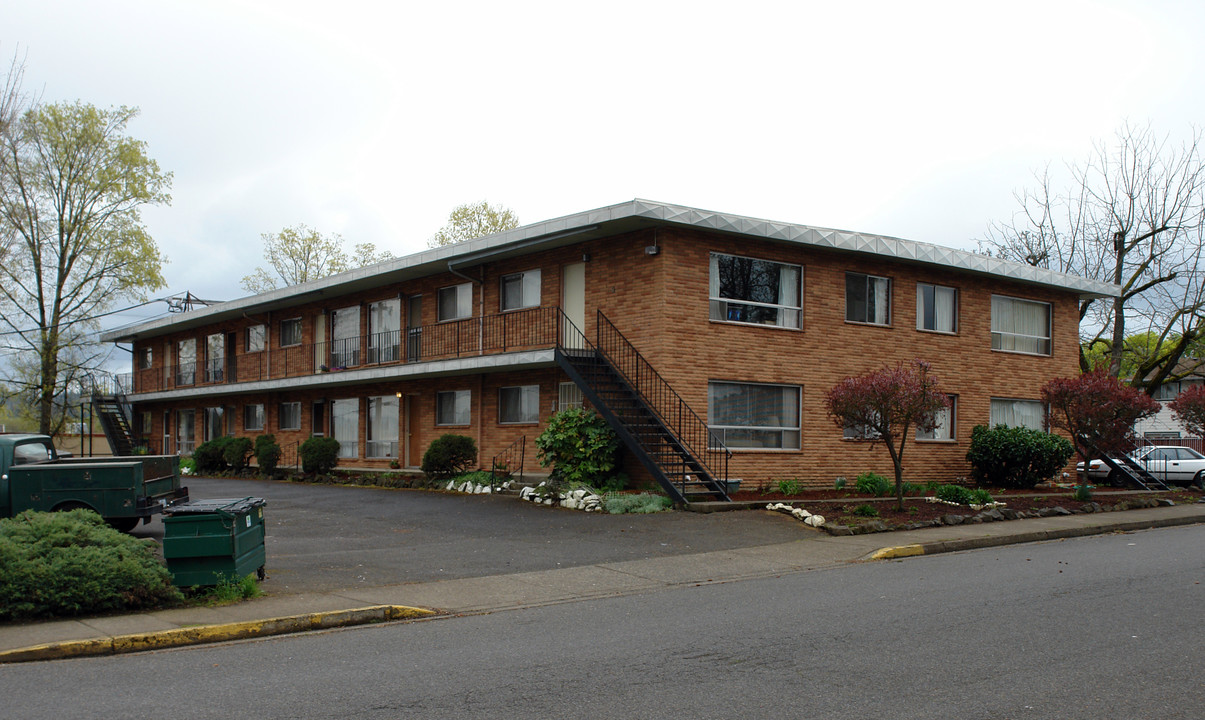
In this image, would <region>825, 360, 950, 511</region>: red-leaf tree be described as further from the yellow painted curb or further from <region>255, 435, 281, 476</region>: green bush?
<region>255, 435, 281, 476</region>: green bush

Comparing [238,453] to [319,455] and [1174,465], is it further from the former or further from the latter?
[1174,465]

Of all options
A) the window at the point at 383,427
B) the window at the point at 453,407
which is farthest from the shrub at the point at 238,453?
the window at the point at 453,407

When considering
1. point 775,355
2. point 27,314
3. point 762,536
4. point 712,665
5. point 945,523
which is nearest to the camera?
point 712,665

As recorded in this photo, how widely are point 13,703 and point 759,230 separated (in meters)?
16.4

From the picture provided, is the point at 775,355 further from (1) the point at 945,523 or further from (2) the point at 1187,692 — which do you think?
(2) the point at 1187,692

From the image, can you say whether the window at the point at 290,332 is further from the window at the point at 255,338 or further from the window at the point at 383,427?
the window at the point at 383,427

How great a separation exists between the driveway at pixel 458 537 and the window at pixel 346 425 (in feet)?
26.4

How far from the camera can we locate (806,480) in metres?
21.3

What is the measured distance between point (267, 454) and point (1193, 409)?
25.6 metres

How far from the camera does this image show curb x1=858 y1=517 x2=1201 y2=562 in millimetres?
13570

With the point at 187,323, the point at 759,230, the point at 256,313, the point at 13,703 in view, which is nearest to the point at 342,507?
the point at 759,230

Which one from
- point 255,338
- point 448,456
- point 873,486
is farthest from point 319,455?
point 873,486

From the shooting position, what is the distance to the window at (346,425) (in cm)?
2850

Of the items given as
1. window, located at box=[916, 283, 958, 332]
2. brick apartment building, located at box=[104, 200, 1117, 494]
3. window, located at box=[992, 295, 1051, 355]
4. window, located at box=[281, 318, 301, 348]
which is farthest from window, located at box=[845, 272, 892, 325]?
window, located at box=[281, 318, 301, 348]
